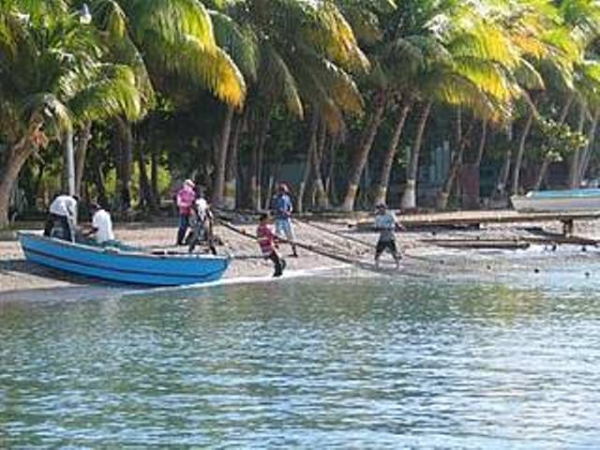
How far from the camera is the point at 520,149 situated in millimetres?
63125

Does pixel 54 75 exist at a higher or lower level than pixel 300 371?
higher

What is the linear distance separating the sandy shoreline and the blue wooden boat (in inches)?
10.5

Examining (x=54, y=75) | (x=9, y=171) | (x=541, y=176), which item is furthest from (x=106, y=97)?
(x=541, y=176)

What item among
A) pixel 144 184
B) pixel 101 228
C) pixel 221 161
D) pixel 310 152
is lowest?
pixel 101 228

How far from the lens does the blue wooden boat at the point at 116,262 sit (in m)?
29.6

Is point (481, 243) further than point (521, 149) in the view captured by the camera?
No

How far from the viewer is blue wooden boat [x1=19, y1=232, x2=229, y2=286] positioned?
29594 mm

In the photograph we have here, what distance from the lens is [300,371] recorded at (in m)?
18.3

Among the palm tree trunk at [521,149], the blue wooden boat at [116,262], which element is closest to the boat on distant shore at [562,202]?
the palm tree trunk at [521,149]

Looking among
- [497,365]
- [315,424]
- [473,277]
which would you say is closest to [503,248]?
[473,277]

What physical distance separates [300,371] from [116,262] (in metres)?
12.0

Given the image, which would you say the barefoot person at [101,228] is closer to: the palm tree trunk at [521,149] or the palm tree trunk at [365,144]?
the palm tree trunk at [365,144]

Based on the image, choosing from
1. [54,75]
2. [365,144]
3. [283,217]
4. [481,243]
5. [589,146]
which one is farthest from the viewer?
[589,146]

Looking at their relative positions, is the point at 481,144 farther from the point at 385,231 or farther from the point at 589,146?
the point at 385,231
